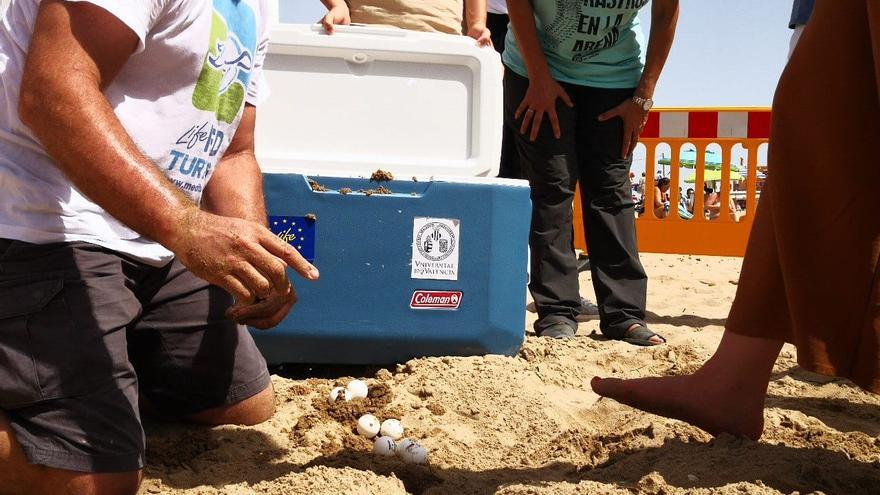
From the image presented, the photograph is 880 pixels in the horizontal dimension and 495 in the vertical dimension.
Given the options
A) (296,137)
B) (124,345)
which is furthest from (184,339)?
(296,137)

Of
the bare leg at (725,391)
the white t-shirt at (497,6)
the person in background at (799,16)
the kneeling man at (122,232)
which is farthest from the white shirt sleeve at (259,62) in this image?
the white t-shirt at (497,6)

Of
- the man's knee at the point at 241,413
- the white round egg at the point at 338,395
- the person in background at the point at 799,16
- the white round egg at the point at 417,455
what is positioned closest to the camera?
the white round egg at the point at 417,455

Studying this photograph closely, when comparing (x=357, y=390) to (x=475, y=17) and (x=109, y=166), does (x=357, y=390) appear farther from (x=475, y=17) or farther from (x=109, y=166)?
(x=475, y=17)

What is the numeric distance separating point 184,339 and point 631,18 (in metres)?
1.88

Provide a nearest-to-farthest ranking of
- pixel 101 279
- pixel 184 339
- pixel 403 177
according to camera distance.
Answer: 1. pixel 101 279
2. pixel 184 339
3. pixel 403 177

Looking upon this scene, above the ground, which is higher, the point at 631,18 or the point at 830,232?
the point at 631,18

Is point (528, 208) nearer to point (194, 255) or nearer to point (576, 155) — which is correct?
point (576, 155)

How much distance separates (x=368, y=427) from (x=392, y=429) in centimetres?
5

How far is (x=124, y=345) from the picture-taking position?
1.77 meters

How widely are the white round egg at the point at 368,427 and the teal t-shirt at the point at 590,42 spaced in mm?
1543

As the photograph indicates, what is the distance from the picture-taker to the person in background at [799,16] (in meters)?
2.94

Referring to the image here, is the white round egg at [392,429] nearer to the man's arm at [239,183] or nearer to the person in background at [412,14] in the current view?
the man's arm at [239,183]

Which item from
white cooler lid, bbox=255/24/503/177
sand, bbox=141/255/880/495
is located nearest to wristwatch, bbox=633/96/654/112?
white cooler lid, bbox=255/24/503/177

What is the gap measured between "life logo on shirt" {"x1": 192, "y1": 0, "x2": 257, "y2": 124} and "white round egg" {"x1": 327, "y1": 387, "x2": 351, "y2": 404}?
2.38ft
